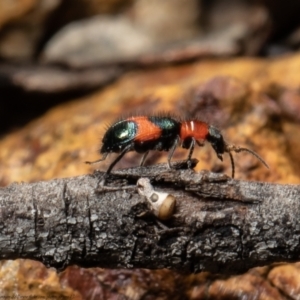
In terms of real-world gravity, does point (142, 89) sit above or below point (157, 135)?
above

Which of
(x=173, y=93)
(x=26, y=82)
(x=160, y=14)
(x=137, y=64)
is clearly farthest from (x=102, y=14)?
(x=173, y=93)

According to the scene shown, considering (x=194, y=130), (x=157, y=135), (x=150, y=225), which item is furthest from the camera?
(x=194, y=130)

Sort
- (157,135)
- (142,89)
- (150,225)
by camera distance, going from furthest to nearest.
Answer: (142,89)
(157,135)
(150,225)

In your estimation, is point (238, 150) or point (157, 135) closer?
point (157, 135)

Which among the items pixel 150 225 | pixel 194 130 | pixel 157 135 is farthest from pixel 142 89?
pixel 150 225

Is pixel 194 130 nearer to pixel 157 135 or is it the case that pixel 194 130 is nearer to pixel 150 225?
pixel 157 135

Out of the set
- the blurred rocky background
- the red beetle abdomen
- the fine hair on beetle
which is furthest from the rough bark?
the red beetle abdomen

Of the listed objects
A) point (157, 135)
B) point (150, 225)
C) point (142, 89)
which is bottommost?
point (150, 225)

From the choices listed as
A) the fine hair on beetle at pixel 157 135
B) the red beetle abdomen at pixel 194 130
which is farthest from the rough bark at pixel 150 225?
the red beetle abdomen at pixel 194 130
